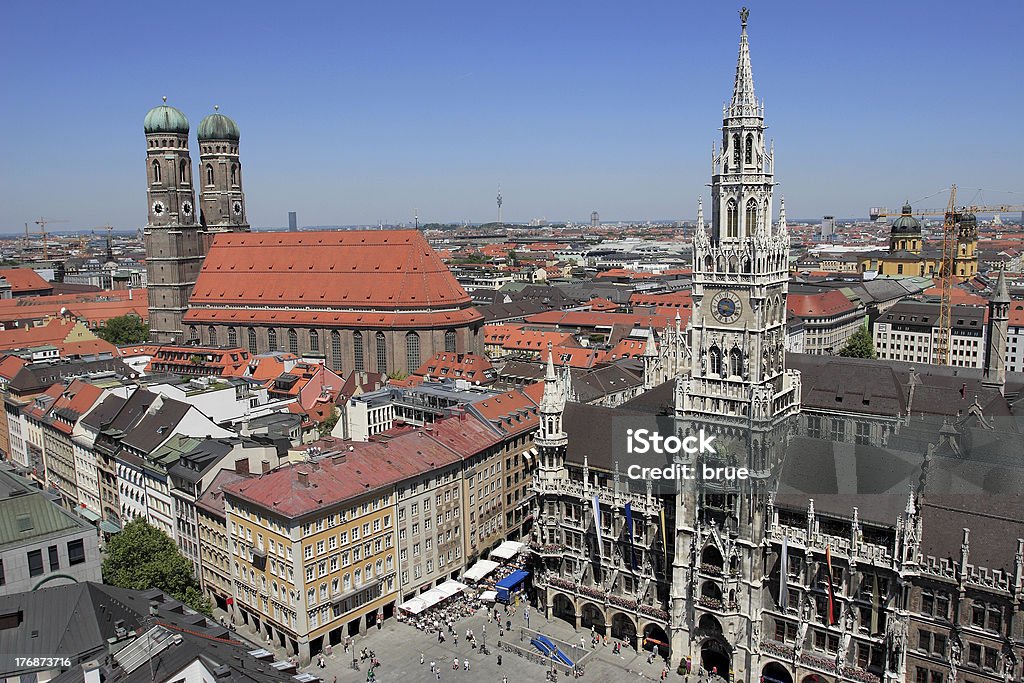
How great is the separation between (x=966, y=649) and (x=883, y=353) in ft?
437

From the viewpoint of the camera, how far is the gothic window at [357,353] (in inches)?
6235

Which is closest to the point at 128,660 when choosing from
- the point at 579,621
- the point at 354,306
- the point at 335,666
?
the point at 335,666

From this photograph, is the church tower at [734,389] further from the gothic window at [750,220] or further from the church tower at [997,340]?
the church tower at [997,340]

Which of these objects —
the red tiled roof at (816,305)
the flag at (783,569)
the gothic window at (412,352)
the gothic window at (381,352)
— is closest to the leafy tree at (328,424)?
the gothic window at (412,352)

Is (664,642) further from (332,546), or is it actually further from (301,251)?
(301,251)

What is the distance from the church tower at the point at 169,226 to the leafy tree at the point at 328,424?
7564 centimetres

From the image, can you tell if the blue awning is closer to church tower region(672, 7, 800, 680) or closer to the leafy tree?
church tower region(672, 7, 800, 680)

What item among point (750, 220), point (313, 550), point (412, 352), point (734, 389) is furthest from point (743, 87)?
point (412, 352)

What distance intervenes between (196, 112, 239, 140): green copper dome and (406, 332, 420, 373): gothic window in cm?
6861

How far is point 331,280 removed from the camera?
542ft

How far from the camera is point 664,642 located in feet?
228

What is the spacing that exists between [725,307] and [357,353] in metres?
105

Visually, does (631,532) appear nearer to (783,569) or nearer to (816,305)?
(783,569)

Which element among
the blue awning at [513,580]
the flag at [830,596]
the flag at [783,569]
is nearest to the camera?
the flag at [830,596]
